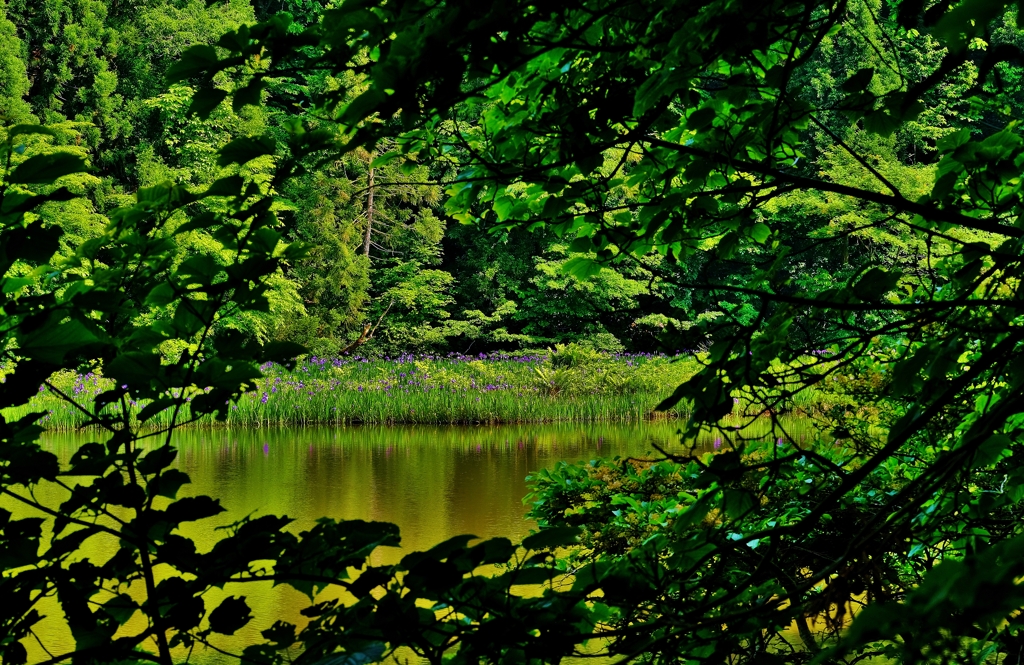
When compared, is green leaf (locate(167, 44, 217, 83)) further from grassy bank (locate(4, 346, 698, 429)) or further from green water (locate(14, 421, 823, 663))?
grassy bank (locate(4, 346, 698, 429))

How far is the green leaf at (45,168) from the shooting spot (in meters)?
0.85

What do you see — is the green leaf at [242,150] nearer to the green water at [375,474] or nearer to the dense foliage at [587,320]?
the dense foliage at [587,320]

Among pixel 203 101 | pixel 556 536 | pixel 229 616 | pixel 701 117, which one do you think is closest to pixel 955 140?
pixel 701 117

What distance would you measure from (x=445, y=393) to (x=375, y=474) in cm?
455

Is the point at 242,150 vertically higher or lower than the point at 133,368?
higher

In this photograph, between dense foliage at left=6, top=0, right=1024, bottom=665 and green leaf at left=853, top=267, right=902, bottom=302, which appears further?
green leaf at left=853, top=267, right=902, bottom=302

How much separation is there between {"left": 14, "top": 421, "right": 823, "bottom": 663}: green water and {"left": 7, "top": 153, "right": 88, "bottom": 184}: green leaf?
2.89 metres

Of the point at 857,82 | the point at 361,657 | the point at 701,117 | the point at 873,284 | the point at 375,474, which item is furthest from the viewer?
the point at 375,474

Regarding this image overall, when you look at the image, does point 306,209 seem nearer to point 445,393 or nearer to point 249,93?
point 445,393

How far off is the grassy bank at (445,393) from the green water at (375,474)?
22.0 inches

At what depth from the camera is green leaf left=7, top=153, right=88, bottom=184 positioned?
85cm

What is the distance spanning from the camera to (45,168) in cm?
87

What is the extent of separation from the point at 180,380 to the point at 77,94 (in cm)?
1533

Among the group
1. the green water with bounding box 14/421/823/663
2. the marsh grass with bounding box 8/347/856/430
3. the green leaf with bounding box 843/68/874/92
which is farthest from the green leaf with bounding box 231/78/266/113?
the marsh grass with bounding box 8/347/856/430
